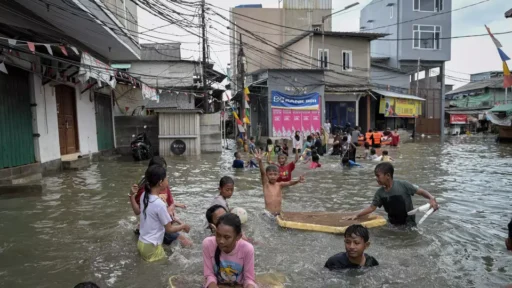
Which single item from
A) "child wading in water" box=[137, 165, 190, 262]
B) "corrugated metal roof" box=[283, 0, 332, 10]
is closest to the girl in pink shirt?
"child wading in water" box=[137, 165, 190, 262]

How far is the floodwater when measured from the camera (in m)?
4.59

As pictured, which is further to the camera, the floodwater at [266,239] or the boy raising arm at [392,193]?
the boy raising arm at [392,193]

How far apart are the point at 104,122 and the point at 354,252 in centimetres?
1738

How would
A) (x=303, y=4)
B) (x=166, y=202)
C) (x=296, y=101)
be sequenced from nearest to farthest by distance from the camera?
(x=166, y=202)
(x=296, y=101)
(x=303, y=4)

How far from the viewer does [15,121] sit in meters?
10.7

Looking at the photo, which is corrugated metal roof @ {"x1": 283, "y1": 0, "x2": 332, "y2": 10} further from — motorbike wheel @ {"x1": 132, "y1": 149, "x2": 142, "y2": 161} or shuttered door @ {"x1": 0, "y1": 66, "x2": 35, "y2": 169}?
shuttered door @ {"x1": 0, "y1": 66, "x2": 35, "y2": 169}

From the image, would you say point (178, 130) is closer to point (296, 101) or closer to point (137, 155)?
point (137, 155)

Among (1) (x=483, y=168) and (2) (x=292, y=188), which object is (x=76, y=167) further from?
(1) (x=483, y=168)

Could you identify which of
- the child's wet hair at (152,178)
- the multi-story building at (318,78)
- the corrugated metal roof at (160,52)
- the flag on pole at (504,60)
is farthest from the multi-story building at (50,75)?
the flag on pole at (504,60)

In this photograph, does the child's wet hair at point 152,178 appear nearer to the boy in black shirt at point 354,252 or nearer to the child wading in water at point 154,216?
the child wading in water at point 154,216

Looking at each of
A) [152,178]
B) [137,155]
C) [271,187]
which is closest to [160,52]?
[137,155]

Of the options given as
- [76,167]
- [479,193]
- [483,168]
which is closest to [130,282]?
[479,193]

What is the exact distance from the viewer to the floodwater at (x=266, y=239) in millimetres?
4590

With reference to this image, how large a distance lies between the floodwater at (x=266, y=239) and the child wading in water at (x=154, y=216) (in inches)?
14.7
